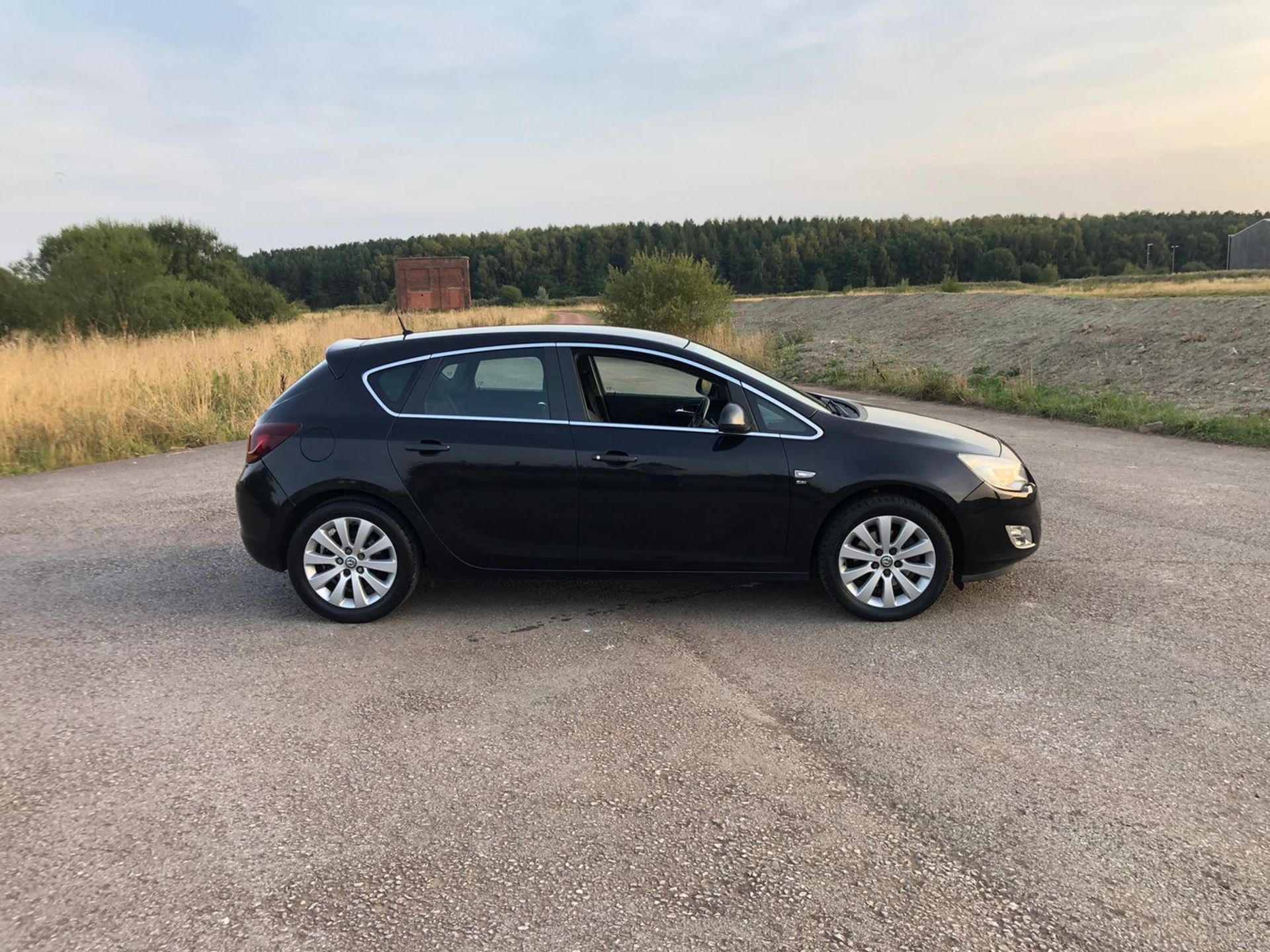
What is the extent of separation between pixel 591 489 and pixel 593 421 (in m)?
0.40

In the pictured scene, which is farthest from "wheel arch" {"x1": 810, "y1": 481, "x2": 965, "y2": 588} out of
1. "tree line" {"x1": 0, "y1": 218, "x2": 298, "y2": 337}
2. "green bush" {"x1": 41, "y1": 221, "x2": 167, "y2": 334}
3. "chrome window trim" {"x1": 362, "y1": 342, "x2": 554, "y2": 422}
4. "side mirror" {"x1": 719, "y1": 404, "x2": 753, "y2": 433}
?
"green bush" {"x1": 41, "y1": 221, "x2": 167, "y2": 334}

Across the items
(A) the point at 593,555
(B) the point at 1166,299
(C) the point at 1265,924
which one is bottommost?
(C) the point at 1265,924

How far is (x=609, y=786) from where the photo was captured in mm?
3328

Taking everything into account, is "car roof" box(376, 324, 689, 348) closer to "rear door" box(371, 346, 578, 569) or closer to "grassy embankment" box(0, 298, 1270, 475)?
"rear door" box(371, 346, 578, 569)

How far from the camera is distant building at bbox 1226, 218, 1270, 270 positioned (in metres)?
83.8

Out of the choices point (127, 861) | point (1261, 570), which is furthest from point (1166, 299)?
point (127, 861)

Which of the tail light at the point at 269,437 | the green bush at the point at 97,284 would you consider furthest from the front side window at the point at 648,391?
the green bush at the point at 97,284

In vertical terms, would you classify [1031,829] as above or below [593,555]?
below

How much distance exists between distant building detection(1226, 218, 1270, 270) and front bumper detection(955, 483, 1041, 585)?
96.4 meters

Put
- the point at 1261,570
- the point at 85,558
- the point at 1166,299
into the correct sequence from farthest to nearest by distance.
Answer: the point at 1166,299
the point at 85,558
the point at 1261,570

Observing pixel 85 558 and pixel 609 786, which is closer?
pixel 609 786

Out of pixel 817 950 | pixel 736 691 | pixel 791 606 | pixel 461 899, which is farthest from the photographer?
pixel 791 606

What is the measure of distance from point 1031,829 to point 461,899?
1.92 meters

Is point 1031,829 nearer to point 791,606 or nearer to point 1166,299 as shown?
point 791,606
